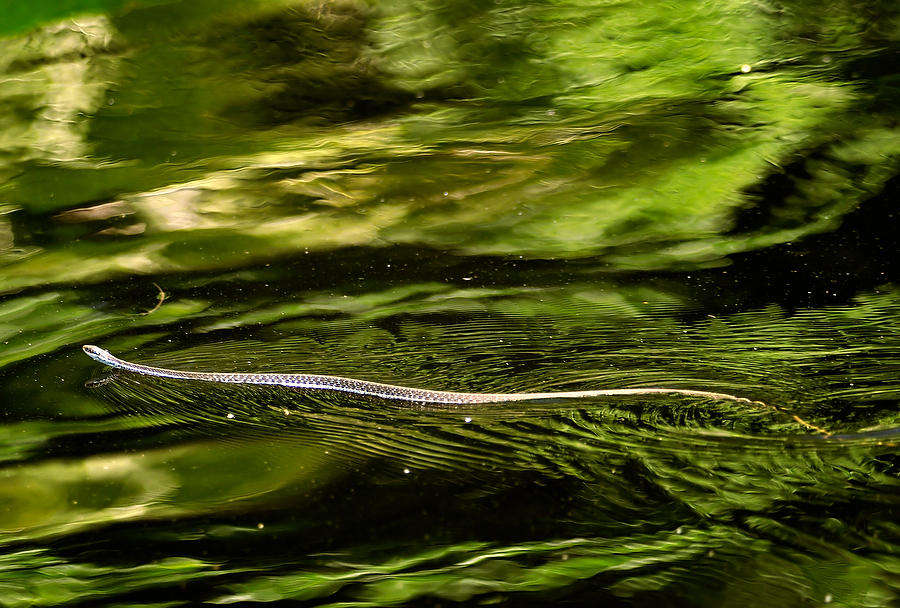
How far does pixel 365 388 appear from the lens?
8.63 feet

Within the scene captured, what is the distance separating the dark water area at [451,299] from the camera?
1.99m

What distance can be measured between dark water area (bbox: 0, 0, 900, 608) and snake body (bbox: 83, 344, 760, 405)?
3cm

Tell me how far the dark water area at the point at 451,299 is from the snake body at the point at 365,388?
0.03 metres

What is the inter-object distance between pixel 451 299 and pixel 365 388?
1.82 feet

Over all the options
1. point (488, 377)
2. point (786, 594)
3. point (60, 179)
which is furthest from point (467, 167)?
point (786, 594)

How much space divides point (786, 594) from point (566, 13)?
331cm

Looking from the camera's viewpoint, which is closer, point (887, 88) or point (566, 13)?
point (887, 88)

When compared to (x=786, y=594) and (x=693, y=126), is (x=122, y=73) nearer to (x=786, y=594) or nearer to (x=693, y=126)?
(x=693, y=126)

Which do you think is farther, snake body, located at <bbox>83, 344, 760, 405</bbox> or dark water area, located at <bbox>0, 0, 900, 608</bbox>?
snake body, located at <bbox>83, 344, 760, 405</bbox>

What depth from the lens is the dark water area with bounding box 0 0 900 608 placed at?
1.99m

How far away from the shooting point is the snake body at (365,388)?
8.18 feet

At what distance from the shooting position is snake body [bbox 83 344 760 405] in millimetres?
2492

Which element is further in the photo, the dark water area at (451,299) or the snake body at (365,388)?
the snake body at (365,388)

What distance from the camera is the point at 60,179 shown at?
149 inches
